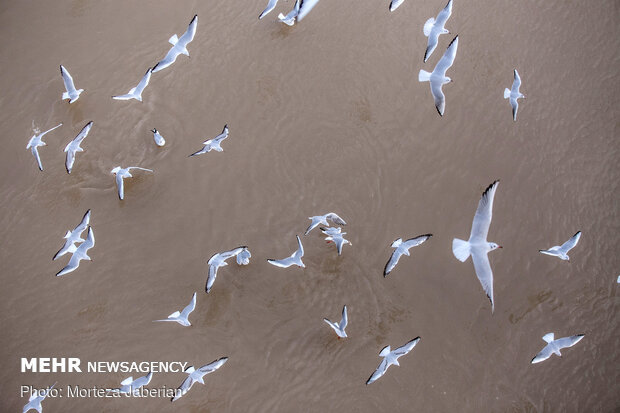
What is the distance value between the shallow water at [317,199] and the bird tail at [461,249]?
1022 millimetres

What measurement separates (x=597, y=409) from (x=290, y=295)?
4.55 meters

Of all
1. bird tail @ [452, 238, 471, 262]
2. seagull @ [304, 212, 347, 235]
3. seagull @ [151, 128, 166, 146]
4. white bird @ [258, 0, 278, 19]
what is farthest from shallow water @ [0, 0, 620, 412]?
bird tail @ [452, 238, 471, 262]

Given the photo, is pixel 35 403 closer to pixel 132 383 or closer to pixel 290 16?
pixel 132 383

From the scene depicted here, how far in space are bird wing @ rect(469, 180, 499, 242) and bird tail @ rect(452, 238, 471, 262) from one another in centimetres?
16

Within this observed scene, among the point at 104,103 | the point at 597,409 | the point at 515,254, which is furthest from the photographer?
the point at 104,103

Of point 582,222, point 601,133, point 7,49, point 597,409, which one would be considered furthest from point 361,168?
point 7,49

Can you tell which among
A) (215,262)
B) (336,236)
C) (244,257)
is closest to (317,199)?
(336,236)

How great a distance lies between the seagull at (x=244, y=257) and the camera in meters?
7.28

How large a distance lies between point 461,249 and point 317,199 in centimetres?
→ 233

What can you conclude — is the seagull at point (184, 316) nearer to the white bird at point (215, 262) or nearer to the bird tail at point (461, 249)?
the white bird at point (215, 262)

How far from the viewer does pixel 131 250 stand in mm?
7645

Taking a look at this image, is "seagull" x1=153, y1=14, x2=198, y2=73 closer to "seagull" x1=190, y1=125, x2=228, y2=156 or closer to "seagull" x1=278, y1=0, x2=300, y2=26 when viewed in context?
"seagull" x1=190, y1=125, x2=228, y2=156

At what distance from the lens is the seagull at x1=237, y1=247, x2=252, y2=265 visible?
7281mm

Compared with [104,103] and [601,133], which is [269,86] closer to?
[104,103]
